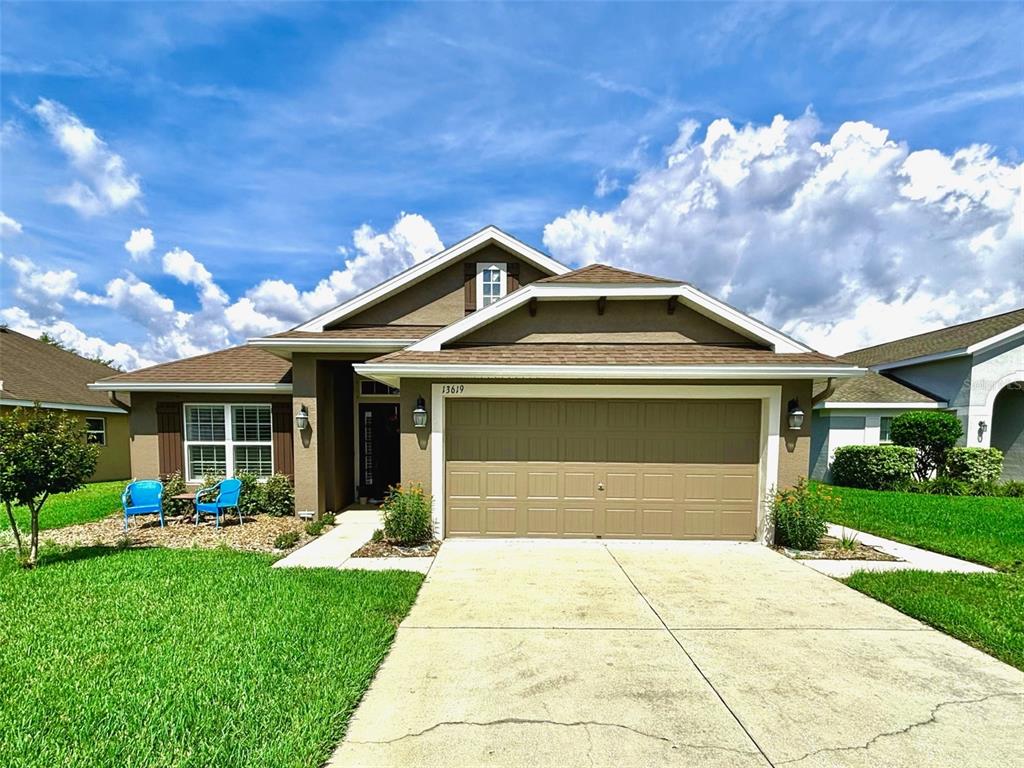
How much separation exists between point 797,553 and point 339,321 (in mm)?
9957

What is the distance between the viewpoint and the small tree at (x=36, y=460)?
6.11 meters

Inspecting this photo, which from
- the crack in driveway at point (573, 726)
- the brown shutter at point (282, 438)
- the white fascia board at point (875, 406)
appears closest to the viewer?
the crack in driveway at point (573, 726)

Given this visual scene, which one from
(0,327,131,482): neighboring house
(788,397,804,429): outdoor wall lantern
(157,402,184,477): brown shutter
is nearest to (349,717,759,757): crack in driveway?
(788,397,804,429): outdoor wall lantern

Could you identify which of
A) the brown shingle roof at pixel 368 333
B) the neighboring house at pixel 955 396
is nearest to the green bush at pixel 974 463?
the neighboring house at pixel 955 396

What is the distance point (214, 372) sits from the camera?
10.7 metres

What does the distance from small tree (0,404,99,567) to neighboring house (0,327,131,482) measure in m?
9.42

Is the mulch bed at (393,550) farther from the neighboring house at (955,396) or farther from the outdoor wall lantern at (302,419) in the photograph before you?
the neighboring house at (955,396)

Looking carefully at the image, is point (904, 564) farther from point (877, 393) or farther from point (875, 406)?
point (877, 393)

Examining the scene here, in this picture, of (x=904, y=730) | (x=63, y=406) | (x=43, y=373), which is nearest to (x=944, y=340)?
(x=904, y=730)

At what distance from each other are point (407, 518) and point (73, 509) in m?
9.09

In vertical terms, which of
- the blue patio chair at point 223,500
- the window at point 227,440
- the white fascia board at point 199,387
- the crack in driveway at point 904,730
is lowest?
the blue patio chair at point 223,500

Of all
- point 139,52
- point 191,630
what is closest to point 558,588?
point 191,630

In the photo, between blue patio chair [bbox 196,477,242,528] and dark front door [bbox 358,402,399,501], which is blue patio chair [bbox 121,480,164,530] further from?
dark front door [bbox 358,402,399,501]

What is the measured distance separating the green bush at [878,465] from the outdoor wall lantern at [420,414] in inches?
555
